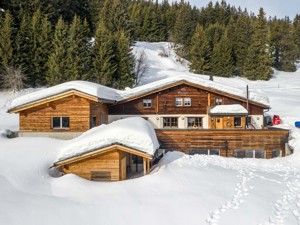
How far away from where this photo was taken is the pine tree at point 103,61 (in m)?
41.1

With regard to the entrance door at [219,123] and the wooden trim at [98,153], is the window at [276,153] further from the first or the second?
the wooden trim at [98,153]

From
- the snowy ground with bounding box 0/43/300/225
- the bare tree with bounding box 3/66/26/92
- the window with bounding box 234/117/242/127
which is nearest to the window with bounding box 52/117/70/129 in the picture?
the snowy ground with bounding box 0/43/300/225

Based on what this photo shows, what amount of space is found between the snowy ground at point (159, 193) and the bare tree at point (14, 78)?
19367 millimetres

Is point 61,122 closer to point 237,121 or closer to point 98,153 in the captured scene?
point 98,153

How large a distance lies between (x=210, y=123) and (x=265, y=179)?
11.2 metres

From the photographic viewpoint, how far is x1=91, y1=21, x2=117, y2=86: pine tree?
4109 centimetres

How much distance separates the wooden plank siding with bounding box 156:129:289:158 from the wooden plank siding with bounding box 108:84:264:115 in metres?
5.47

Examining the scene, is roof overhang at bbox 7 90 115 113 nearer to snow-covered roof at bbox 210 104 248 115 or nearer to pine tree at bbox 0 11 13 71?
snow-covered roof at bbox 210 104 248 115

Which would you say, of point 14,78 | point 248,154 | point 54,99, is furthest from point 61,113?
point 14,78

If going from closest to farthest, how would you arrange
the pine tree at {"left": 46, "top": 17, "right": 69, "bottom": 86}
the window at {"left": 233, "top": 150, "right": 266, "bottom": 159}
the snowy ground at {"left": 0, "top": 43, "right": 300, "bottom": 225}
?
the snowy ground at {"left": 0, "top": 43, "right": 300, "bottom": 225}
the window at {"left": 233, "top": 150, "right": 266, "bottom": 159}
the pine tree at {"left": 46, "top": 17, "right": 69, "bottom": 86}

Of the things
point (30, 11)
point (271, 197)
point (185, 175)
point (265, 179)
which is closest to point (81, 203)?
point (185, 175)

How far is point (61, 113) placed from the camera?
2191 centimetres

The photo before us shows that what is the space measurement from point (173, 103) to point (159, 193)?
49.9ft

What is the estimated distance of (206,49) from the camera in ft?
194
